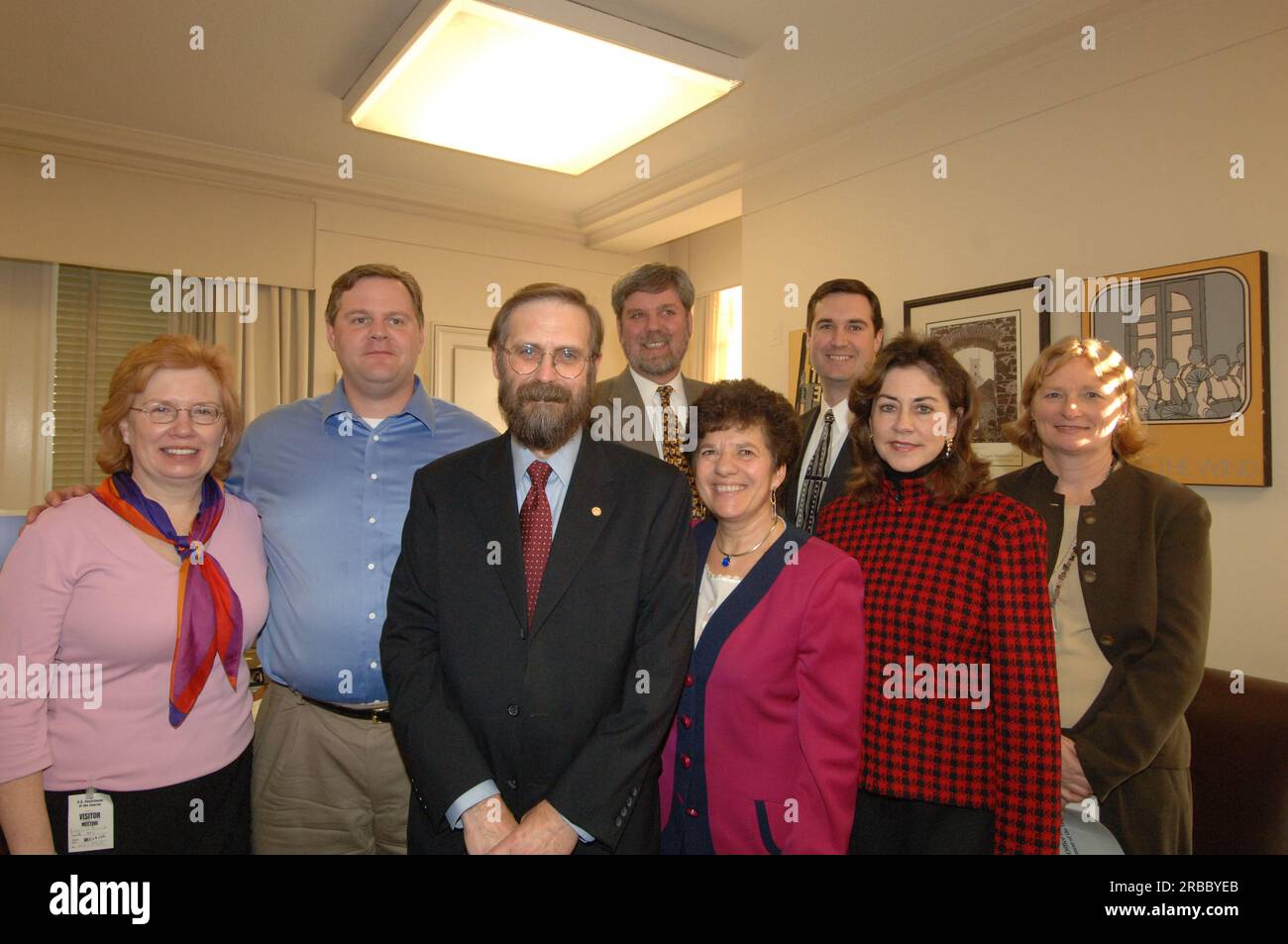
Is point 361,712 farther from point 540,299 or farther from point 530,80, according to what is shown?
point 530,80

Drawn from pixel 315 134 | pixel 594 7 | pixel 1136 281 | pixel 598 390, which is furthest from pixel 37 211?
pixel 1136 281

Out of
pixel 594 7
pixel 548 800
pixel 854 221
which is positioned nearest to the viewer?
pixel 548 800

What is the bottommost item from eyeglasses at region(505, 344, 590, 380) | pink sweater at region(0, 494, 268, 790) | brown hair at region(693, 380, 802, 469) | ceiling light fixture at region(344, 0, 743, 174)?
pink sweater at region(0, 494, 268, 790)

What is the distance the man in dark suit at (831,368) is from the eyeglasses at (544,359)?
1.13 m

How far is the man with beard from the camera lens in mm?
3021

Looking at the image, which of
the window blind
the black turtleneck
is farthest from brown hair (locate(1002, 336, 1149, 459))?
the window blind

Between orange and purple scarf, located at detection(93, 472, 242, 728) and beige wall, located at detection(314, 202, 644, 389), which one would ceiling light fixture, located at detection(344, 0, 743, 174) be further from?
orange and purple scarf, located at detection(93, 472, 242, 728)

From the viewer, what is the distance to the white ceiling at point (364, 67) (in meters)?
3.90

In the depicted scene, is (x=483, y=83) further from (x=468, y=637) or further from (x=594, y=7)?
(x=468, y=637)

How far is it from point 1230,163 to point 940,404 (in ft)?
7.66

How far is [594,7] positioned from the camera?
3.83 metres

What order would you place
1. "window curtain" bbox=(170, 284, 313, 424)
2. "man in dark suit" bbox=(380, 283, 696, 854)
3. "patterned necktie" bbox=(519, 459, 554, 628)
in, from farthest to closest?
"window curtain" bbox=(170, 284, 313, 424)
"patterned necktie" bbox=(519, 459, 554, 628)
"man in dark suit" bbox=(380, 283, 696, 854)

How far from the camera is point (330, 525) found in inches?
88.5

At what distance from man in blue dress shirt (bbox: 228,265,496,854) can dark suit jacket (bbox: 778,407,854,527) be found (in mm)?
1224
